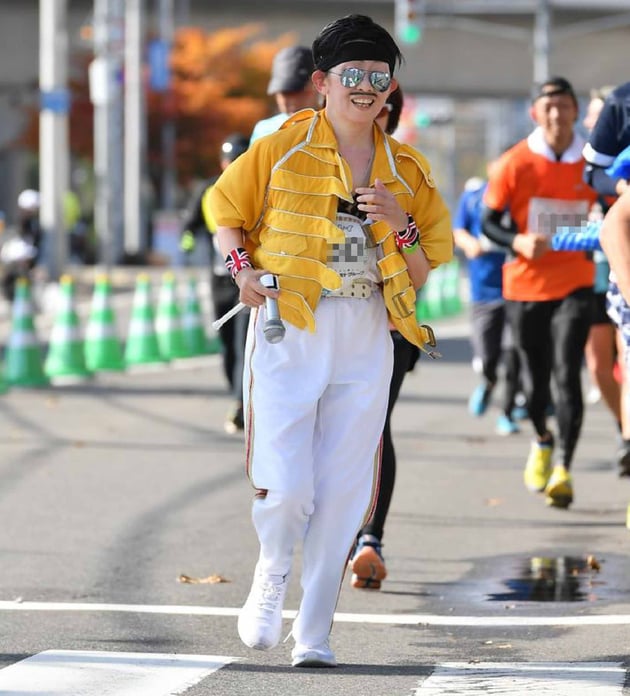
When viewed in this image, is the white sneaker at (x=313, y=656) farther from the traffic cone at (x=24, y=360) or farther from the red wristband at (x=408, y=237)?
the traffic cone at (x=24, y=360)

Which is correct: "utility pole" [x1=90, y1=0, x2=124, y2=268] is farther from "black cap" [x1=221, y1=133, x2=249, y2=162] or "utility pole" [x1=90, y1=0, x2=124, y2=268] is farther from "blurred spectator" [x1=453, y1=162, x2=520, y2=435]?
"black cap" [x1=221, y1=133, x2=249, y2=162]

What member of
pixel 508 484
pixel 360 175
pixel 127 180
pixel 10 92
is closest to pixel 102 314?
pixel 508 484

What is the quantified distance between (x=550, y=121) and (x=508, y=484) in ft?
6.76

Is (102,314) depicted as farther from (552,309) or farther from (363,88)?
(363,88)

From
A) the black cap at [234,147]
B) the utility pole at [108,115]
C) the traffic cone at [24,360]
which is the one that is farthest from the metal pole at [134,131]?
the black cap at [234,147]

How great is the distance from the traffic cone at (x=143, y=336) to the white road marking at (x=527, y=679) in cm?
1206

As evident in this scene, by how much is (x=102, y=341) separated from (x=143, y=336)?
2.61 feet

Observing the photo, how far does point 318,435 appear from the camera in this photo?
5754 mm

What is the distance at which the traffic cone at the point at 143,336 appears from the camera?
1764 cm

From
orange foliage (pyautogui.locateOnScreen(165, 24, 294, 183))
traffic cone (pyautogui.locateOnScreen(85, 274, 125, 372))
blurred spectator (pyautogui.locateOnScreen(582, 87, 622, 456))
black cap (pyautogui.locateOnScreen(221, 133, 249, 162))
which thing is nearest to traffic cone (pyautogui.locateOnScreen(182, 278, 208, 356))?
traffic cone (pyautogui.locateOnScreen(85, 274, 125, 372))

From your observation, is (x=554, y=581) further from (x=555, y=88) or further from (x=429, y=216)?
(x=555, y=88)

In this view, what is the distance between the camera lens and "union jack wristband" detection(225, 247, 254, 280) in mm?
5637

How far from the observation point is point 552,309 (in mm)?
9289

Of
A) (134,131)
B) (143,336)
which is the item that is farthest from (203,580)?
(134,131)
